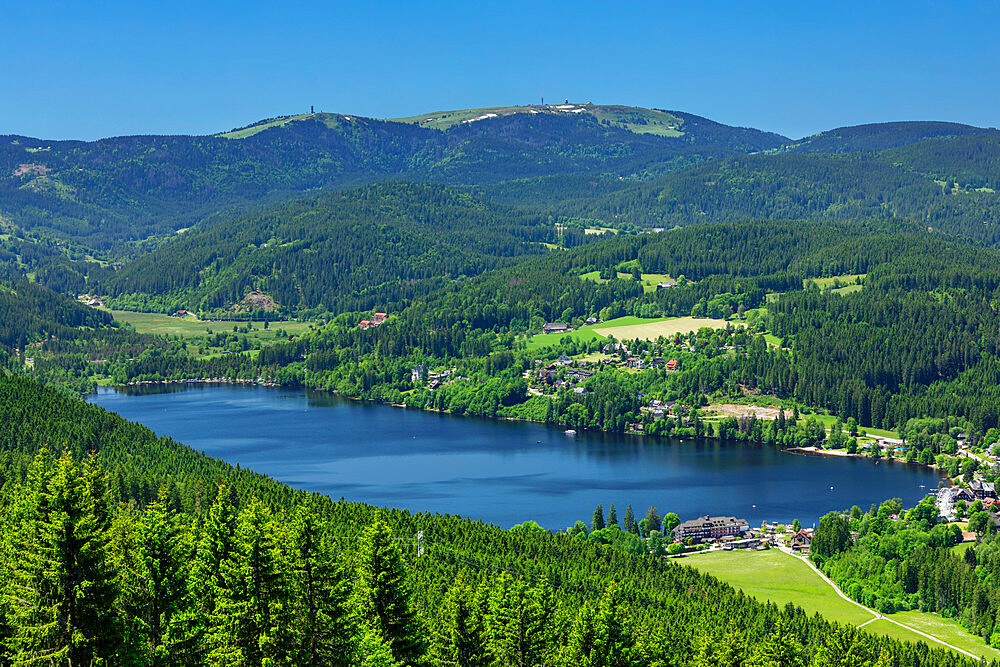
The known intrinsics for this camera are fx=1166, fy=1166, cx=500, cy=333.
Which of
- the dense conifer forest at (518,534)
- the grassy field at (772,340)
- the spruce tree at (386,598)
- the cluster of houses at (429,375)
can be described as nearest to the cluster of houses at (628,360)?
the dense conifer forest at (518,534)

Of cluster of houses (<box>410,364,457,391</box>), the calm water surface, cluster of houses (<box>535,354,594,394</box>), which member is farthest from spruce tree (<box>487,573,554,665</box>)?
cluster of houses (<box>410,364,457,391</box>)

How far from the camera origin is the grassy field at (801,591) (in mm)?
75500

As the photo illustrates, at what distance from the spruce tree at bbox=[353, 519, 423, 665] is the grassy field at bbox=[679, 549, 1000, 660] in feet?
140

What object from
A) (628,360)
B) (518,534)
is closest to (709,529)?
(518,534)

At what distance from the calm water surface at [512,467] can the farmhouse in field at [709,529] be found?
5146 millimetres

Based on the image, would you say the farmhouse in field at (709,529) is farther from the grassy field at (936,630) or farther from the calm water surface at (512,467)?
the grassy field at (936,630)

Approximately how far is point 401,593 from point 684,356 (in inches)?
5437

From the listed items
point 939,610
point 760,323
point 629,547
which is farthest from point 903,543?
point 760,323

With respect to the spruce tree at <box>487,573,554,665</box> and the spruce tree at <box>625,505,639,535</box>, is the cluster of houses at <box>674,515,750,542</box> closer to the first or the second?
the spruce tree at <box>625,505,639,535</box>

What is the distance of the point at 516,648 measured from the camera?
42.3 m

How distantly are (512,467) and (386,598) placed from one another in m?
90.2

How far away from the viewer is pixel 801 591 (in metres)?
85.4

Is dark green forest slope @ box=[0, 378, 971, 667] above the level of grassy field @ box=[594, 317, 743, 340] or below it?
below

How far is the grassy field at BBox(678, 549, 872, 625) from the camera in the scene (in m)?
80.8
